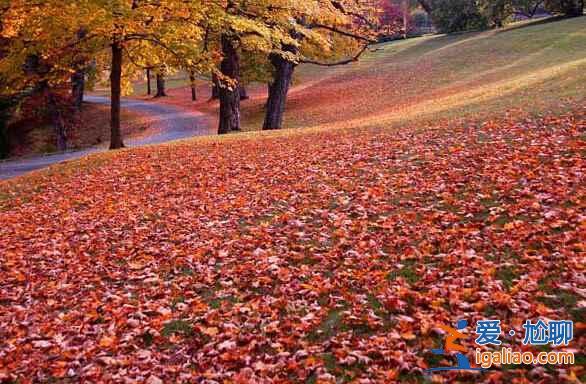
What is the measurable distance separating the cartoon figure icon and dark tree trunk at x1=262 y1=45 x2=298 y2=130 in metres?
17.5

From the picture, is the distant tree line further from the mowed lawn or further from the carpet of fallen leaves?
the carpet of fallen leaves

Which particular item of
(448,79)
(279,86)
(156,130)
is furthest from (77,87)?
(448,79)

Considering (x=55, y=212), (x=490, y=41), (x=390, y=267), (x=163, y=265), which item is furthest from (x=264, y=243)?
(x=490, y=41)

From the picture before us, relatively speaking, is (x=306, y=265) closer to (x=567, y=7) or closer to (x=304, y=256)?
(x=304, y=256)

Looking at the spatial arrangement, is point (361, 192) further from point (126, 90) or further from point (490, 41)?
point (490, 41)

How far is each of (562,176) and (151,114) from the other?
3494 cm

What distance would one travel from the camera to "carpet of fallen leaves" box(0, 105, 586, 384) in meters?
4.95

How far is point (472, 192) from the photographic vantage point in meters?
8.27

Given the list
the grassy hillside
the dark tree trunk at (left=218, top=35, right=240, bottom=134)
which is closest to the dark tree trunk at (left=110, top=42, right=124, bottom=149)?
the dark tree trunk at (left=218, top=35, right=240, bottom=134)

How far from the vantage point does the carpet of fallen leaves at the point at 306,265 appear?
16.2 feet

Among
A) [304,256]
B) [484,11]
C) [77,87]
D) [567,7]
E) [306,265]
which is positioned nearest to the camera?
[306,265]

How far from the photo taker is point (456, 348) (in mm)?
4484
